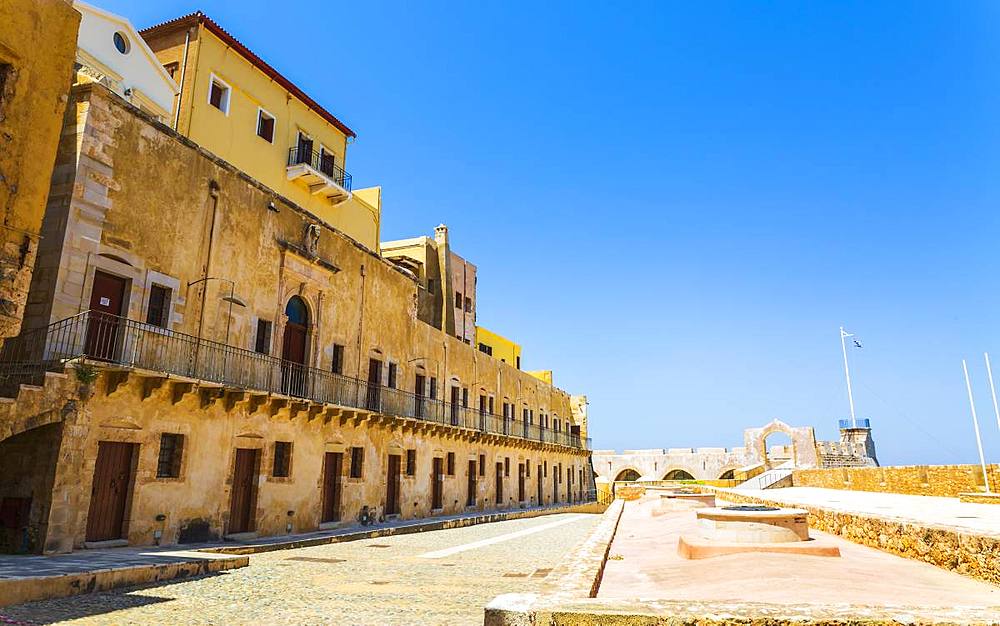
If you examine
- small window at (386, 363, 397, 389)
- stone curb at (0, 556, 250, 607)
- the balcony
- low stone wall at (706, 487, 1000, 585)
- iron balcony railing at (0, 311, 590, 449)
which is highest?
the balcony

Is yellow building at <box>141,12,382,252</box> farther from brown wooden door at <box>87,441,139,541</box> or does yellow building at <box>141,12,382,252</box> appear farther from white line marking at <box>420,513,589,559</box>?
white line marking at <box>420,513,589,559</box>

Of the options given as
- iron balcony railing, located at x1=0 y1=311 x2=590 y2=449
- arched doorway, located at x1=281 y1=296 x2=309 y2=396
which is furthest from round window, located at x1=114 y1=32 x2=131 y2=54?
iron balcony railing, located at x1=0 y1=311 x2=590 y2=449

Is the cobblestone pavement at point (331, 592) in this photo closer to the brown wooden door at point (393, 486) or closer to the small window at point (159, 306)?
the small window at point (159, 306)

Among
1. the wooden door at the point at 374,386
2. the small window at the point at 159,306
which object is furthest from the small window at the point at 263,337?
the wooden door at the point at 374,386

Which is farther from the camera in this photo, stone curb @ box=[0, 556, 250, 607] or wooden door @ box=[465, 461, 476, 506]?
wooden door @ box=[465, 461, 476, 506]

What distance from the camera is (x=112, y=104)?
12.6 m

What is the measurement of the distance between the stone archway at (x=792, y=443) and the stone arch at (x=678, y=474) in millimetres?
5723

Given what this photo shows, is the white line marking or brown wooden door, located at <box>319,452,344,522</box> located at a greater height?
brown wooden door, located at <box>319,452,344,522</box>

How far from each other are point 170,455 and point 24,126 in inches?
271

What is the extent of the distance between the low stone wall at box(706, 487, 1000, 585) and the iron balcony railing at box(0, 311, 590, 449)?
1217 cm

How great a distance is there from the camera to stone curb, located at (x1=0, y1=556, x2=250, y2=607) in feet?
22.7

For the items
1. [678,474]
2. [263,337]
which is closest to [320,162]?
[263,337]

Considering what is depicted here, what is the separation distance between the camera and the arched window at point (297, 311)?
17.5m

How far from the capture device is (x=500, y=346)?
43.2 m
